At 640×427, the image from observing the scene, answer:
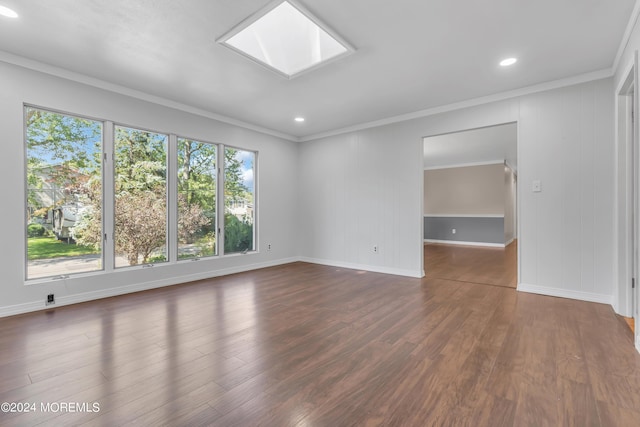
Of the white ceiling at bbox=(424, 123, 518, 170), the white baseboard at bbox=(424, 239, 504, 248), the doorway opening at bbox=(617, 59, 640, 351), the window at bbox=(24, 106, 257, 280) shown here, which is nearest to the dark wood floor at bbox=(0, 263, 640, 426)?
→ the doorway opening at bbox=(617, 59, 640, 351)

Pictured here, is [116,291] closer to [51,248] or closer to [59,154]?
[51,248]

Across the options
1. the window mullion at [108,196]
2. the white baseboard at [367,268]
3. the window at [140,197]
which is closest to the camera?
the window mullion at [108,196]

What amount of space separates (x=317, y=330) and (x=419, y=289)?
1.90 meters

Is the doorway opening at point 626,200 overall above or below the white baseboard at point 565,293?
above

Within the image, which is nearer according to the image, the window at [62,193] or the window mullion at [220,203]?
the window at [62,193]

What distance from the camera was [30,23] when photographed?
7.85 ft

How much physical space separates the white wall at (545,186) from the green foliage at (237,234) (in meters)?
2.23

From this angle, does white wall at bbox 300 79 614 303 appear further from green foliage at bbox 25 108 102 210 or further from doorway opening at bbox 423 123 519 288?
green foliage at bbox 25 108 102 210

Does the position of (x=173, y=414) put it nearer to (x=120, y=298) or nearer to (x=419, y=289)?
(x=120, y=298)

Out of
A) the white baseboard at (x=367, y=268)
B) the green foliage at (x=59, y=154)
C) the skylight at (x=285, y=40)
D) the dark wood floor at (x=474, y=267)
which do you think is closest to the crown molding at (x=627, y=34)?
the skylight at (x=285, y=40)

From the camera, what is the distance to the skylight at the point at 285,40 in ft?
7.98

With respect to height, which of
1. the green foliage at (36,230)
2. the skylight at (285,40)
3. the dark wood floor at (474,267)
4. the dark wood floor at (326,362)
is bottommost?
the dark wood floor at (326,362)

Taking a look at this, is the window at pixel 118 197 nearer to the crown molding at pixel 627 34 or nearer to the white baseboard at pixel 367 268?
the white baseboard at pixel 367 268

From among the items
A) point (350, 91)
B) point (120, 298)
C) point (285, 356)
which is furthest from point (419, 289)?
point (120, 298)
